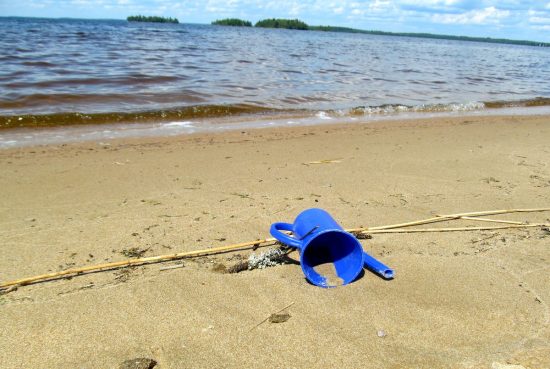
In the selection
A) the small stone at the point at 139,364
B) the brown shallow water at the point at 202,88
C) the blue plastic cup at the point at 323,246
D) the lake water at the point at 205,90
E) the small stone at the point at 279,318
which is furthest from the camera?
the brown shallow water at the point at 202,88

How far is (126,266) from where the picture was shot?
9.11 feet

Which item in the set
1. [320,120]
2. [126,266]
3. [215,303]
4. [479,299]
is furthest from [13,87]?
[479,299]

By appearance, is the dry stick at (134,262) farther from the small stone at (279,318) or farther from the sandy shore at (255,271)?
the small stone at (279,318)

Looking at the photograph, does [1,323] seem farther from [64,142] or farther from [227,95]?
[227,95]

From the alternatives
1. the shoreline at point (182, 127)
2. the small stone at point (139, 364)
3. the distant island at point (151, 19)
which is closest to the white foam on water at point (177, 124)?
the shoreline at point (182, 127)

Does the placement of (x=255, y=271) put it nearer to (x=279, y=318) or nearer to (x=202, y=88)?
(x=279, y=318)

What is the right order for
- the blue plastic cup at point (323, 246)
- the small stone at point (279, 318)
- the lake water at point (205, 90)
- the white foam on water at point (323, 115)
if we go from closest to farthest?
the small stone at point (279, 318), the blue plastic cup at point (323, 246), the lake water at point (205, 90), the white foam on water at point (323, 115)

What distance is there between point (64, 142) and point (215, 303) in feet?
15.4

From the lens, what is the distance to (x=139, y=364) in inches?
76.3

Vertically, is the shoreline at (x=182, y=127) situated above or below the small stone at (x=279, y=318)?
below

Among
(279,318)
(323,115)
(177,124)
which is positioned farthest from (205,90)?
(279,318)

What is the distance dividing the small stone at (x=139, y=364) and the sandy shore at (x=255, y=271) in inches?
2.3

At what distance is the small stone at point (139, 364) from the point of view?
1924 millimetres

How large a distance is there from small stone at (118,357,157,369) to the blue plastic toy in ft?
3.41
